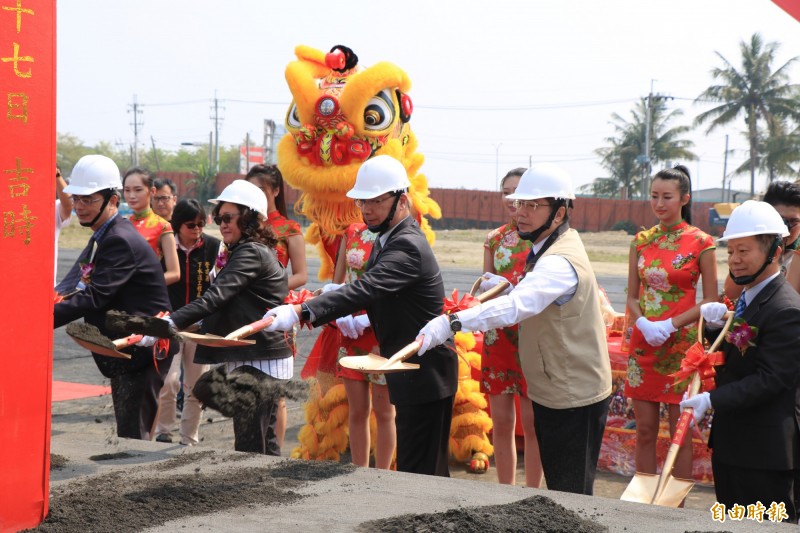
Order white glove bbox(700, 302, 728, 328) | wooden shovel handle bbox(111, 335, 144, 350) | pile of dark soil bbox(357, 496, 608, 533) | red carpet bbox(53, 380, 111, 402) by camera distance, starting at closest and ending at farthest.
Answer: pile of dark soil bbox(357, 496, 608, 533) < white glove bbox(700, 302, 728, 328) < wooden shovel handle bbox(111, 335, 144, 350) < red carpet bbox(53, 380, 111, 402)

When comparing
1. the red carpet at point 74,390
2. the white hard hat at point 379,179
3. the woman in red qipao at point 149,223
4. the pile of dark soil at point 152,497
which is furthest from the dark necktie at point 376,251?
the red carpet at point 74,390

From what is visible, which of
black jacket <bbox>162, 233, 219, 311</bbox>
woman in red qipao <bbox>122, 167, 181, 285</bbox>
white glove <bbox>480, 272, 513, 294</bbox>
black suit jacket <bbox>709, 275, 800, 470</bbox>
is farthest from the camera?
black jacket <bbox>162, 233, 219, 311</bbox>

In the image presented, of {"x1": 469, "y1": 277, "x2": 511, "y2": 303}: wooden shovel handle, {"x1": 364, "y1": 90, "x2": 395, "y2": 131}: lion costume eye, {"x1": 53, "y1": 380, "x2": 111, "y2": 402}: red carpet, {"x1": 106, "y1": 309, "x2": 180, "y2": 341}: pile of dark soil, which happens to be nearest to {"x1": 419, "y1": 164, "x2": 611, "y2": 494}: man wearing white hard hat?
{"x1": 469, "y1": 277, "x2": 511, "y2": 303}: wooden shovel handle

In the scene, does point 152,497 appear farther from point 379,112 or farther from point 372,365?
point 379,112

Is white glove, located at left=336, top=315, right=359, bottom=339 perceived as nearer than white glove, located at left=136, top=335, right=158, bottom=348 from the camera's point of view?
No

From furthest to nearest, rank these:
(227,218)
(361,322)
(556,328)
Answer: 1. (361,322)
2. (227,218)
3. (556,328)

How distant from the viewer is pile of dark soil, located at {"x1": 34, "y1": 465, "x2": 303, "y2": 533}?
2994mm

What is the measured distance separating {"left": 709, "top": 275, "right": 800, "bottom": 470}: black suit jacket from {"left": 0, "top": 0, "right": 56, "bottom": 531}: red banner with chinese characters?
7.38 feet

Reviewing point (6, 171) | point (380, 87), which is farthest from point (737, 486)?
point (380, 87)

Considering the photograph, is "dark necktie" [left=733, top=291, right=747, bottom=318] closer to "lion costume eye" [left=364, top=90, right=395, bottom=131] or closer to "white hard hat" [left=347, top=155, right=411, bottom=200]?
"white hard hat" [left=347, top=155, right=411, bottom=200]

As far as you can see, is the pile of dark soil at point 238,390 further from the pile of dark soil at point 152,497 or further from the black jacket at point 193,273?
the black jacket at point 193,273

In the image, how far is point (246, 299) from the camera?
14.2 feet

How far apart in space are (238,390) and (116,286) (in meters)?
0.85

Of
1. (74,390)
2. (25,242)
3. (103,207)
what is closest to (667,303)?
(103,207)
